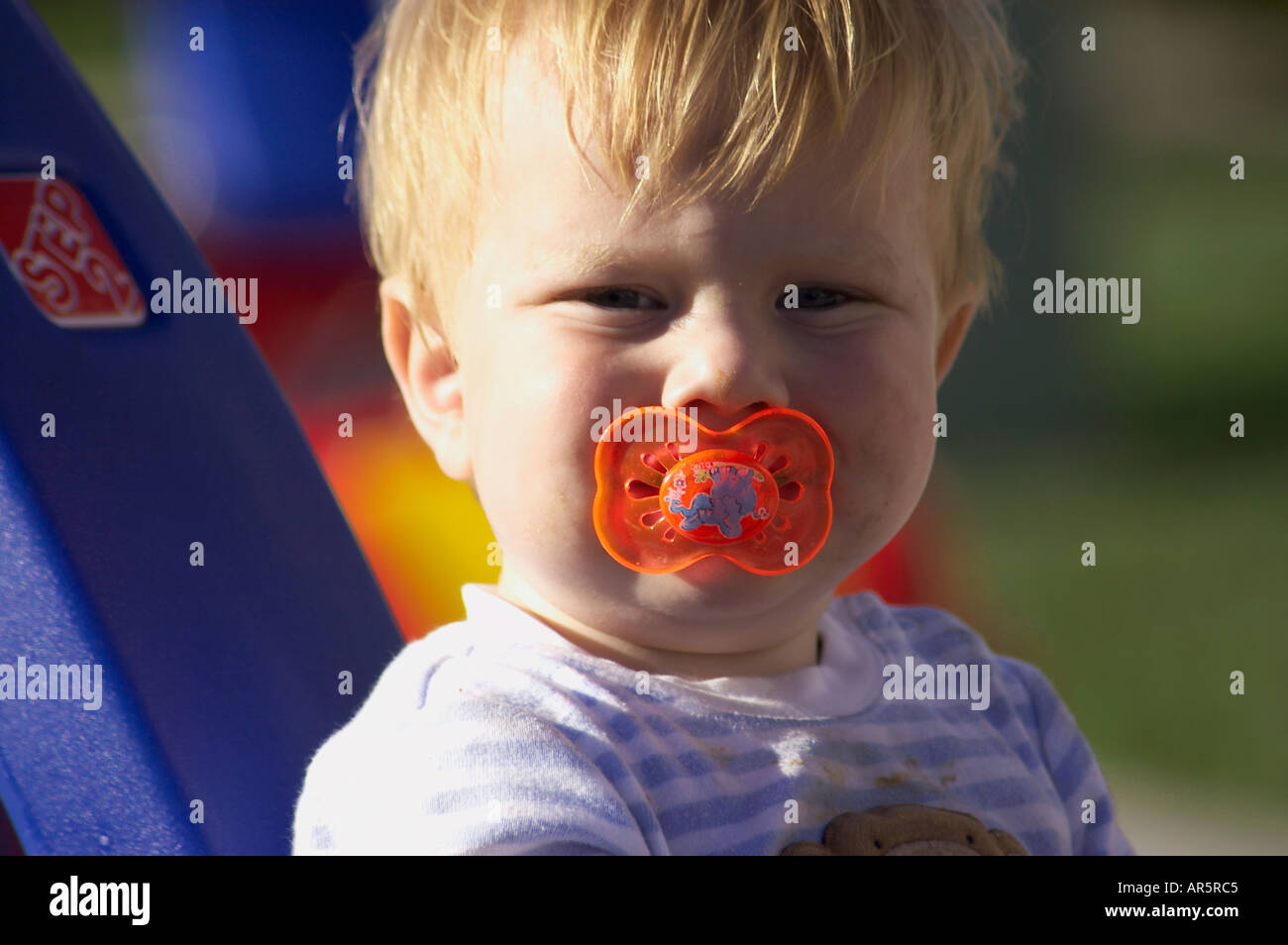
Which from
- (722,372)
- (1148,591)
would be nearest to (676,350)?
(722,372)

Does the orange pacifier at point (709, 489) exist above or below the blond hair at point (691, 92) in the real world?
below

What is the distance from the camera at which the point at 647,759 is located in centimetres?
63

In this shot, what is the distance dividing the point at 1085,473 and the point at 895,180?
5.97 ft

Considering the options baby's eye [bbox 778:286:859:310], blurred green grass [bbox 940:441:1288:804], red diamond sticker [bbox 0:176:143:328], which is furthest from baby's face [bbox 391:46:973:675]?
blurred green grass [bbox 940:441:1288:804]

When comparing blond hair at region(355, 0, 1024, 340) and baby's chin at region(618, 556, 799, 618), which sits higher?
blond hair at region(355, 0, 1024, 340)

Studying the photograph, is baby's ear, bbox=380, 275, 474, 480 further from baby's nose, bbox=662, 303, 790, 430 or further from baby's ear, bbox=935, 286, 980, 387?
baby's ear, bbox=935, 286, 980, 387

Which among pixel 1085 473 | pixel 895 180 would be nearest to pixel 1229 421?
pixel 1085 473

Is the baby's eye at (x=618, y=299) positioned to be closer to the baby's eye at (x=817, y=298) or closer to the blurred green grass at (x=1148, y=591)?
the baby's eye at (x=817, y=298)

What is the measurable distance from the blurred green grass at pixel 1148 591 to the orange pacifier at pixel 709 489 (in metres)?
1.36

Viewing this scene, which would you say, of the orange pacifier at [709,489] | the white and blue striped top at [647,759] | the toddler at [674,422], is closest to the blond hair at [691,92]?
the toddler at [674,422]

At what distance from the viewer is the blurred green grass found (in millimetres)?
1935

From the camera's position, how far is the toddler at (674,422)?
605 millimetres

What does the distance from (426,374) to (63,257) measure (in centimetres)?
23

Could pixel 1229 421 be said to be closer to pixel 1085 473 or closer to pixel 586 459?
pixel 1085 473
